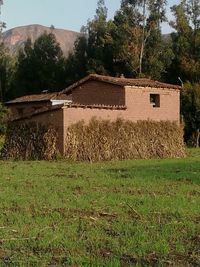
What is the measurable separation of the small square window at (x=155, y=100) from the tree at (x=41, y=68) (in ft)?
78.2

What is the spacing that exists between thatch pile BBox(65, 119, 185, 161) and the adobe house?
0.56 metres

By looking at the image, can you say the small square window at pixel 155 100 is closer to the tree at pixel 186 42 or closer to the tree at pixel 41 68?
the tree at pixel 186 42

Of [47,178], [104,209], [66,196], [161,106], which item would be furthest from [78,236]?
[161,106]

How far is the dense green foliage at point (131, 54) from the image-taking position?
4978cm

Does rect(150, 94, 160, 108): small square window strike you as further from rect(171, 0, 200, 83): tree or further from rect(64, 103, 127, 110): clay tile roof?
rect(171, 0, 200, 83): tree

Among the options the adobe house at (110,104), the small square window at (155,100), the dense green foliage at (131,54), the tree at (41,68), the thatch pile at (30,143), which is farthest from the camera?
the tree at (41,68)

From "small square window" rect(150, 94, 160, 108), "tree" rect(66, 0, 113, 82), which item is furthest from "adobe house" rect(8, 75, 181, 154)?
"tree" rect(66, 0, 113, 82)

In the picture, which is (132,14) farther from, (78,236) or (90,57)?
(78,236)

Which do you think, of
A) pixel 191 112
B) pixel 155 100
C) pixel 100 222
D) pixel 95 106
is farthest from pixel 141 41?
pixel 100 222

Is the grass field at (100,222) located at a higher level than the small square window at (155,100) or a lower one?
lower

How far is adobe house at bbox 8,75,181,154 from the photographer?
26984 mm

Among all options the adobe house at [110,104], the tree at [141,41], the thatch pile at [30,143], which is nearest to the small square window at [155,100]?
the adobe house at [110,104]

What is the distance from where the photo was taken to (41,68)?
58.0 meters

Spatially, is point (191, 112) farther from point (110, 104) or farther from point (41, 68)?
point (41, 68)
